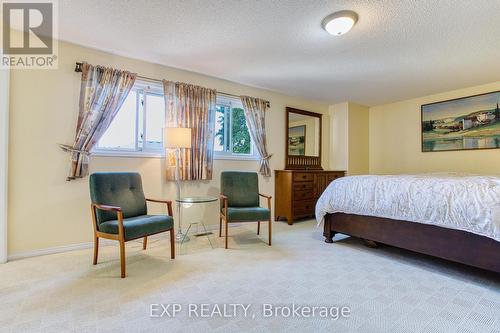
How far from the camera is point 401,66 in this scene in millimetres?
3430

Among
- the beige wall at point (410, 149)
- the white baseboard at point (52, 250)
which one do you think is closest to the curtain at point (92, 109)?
the white baseboard at point (52, 250)

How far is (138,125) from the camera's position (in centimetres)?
337

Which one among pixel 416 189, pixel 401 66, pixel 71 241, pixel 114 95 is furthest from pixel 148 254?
pixel 401 66

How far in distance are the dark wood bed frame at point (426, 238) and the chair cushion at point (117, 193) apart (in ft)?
7.73

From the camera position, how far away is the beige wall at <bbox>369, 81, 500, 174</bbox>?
162 inches

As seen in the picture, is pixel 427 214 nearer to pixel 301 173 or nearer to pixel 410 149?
pixel 301 173

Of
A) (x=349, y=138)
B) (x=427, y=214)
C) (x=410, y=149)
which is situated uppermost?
(x=349, y=138)

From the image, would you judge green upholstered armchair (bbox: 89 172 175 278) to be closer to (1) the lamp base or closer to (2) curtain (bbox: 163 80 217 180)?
(1) the lamp base

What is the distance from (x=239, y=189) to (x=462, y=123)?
4.01 meters

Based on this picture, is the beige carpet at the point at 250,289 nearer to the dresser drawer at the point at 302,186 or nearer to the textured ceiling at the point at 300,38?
the dresser drawer at the point at 302,186

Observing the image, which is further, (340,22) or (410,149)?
(410,149)

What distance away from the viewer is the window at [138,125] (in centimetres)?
319

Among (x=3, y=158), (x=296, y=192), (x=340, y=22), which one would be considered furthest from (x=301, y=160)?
(x=3, y=158)

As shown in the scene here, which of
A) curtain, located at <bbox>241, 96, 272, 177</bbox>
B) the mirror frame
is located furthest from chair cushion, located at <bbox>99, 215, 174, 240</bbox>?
the mirror frame
